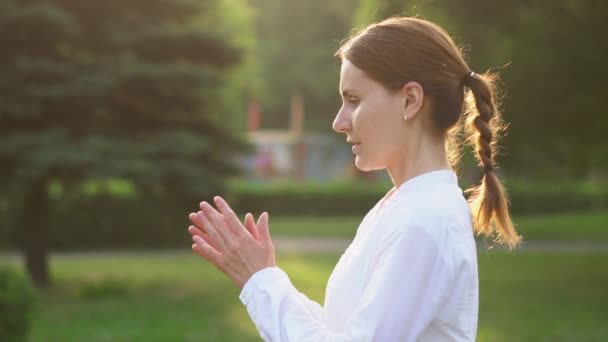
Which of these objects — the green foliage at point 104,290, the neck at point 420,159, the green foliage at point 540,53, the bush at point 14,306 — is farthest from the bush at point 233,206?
the neck at point 420,159

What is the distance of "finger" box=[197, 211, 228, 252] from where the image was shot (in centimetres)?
205

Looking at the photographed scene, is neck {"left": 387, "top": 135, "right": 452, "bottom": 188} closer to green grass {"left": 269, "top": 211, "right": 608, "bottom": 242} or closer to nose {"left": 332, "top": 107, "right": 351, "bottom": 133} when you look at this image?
nose {"left": 332, "top": 107, "right": 351, "bottom": 133}

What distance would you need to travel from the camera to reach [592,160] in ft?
81.0

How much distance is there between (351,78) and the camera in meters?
2.03

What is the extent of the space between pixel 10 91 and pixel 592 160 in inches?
627

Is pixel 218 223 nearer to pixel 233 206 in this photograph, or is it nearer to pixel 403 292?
pixel 403 292

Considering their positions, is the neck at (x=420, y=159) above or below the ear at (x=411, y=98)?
below

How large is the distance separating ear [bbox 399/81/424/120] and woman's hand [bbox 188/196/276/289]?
41cm

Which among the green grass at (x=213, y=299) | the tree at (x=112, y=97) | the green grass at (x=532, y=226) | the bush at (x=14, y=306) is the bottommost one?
the green grass at (x=532, y=226)

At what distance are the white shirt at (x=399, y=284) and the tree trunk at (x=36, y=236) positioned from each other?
13670mm

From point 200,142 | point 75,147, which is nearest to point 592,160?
point 200,142

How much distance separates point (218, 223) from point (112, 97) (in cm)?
1230

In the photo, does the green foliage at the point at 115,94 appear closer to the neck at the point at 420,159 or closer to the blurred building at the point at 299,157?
the neck at the point at 420,159

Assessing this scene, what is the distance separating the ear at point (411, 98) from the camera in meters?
1.98
